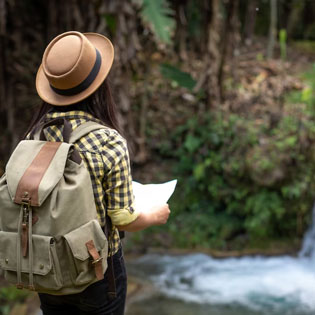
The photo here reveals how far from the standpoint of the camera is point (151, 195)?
6.76 feet

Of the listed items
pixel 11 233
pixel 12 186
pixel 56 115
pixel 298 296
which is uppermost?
pixel 56 115

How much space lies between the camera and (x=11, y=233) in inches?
69.9

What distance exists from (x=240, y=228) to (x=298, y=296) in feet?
4.30

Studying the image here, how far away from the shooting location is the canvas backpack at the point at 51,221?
1.70 meters

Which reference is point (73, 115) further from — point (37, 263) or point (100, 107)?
point (37, 263)

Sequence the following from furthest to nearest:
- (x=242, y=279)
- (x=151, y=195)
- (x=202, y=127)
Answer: (x=202, y=127), (x=242, y=279), (x=151, y=195)

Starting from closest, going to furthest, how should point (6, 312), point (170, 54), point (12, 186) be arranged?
point (12, 186) < point (6, 312) < point (170, 54)

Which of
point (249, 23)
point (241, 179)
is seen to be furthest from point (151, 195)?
point (249, 23)

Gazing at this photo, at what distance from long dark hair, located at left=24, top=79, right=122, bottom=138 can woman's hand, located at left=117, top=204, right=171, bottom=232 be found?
389 millimetres

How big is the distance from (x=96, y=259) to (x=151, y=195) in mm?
409

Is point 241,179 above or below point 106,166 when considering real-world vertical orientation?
below

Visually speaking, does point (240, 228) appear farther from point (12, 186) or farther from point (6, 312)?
point (12, 186)

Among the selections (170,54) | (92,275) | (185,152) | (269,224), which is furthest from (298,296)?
(170,54)

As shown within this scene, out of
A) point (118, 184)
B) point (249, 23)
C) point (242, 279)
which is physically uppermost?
point (249, 23)
